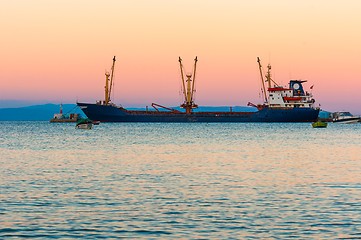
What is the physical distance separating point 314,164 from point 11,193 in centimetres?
2721

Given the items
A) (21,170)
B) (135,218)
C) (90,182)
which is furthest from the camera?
(21,170)

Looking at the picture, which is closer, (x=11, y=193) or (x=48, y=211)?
(x=48, y=211)

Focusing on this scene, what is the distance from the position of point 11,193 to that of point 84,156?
3123cm

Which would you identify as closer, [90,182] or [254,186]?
[254,186]

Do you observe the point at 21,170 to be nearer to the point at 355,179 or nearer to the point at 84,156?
the point at 84,156

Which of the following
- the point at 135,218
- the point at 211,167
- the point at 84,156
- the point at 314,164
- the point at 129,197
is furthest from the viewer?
the point at 84,156

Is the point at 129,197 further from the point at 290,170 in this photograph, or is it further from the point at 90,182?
the point at 290,170

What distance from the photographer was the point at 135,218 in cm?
2536

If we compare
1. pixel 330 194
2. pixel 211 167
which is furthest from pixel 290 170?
pixel 330 194

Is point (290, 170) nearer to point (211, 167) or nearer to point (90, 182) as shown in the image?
point (211, 167)

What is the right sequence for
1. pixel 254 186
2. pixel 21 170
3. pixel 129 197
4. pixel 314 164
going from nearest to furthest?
pixel 129 197
pixel 254 186
pixel 21 170
pixel 314 164

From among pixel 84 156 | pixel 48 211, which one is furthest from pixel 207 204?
pixel 84 156

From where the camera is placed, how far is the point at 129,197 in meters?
31.4

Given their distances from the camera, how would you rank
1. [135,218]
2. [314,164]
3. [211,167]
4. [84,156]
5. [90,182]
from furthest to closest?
[84,156] < [314,164] < [211,167] < [90,182] < [135,218]
